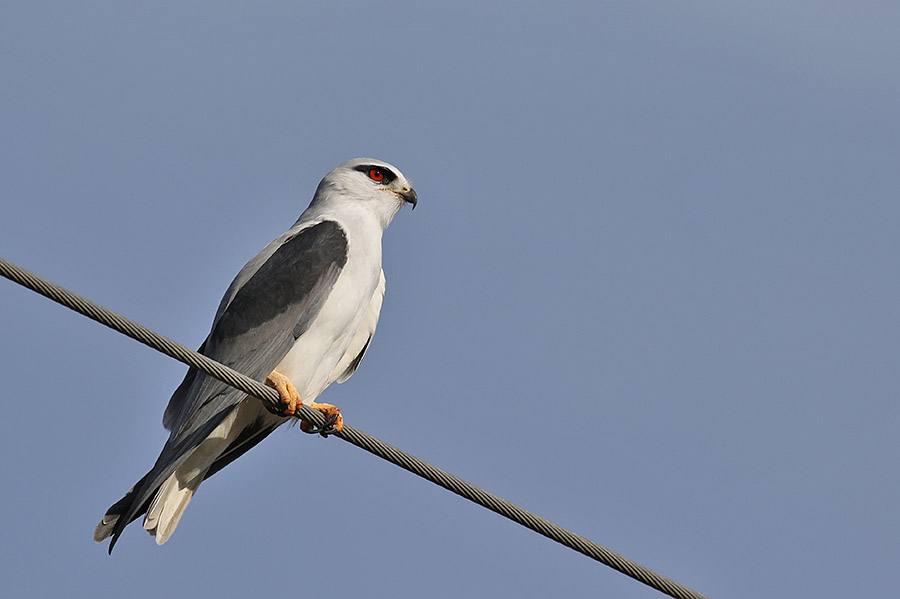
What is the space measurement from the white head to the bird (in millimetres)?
499

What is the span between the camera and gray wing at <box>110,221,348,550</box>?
5.54 metres

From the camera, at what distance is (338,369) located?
6.56 metres

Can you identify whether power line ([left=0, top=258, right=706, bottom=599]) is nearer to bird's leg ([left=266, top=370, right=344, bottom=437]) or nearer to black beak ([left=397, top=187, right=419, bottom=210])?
bird's leg ([left=266, top=370, right=344, bottom=437])

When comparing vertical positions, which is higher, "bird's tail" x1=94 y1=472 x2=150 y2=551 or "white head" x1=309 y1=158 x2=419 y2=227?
"white head" x1=309 y1=158 x2=419 y2=227

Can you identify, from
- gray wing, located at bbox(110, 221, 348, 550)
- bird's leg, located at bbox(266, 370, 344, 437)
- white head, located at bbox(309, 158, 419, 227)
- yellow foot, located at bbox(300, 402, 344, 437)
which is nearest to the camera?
→ yellow foot, located at bbox(300, 402, 344, 437)

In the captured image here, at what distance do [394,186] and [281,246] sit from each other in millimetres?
1189

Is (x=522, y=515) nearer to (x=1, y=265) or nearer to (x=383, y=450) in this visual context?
(x=383, y=450)

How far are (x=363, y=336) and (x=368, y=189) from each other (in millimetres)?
947

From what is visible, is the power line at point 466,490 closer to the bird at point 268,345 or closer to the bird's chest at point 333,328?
the bird at point 268,345

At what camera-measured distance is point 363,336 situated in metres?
6.57

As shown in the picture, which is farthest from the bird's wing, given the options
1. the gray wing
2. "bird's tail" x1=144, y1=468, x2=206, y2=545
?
"bird's tail" x1=144, y1=468, x2=206, y2=545

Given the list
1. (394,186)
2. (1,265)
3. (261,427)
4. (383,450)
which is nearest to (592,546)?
(383,450)

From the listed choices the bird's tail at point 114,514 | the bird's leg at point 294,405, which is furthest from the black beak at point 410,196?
the bird's tail at point 114,514

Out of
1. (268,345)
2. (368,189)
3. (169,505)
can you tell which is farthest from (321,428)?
(368,189)
